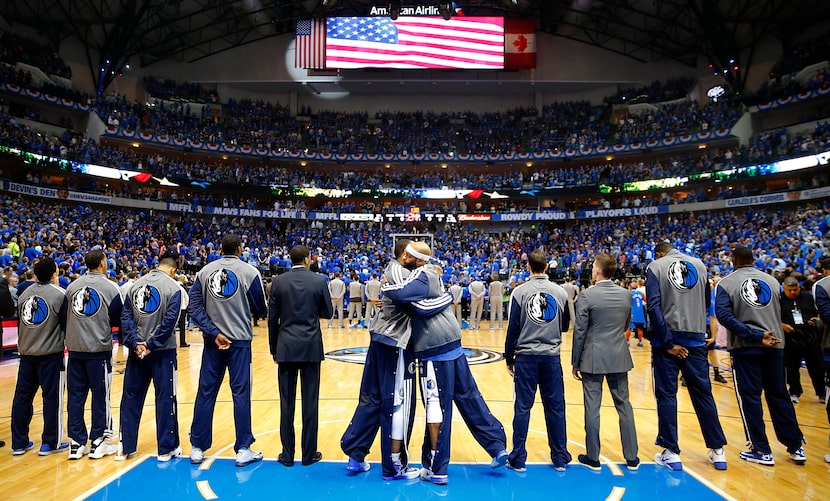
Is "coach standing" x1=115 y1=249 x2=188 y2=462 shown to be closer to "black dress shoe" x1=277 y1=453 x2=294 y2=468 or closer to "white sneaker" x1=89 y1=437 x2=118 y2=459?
"white sneaker" x1=89 y1=437 x2=118 y2=459

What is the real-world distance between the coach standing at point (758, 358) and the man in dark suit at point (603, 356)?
39.8 inches

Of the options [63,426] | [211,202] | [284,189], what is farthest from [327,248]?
[63,426]

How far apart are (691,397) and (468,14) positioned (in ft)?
134

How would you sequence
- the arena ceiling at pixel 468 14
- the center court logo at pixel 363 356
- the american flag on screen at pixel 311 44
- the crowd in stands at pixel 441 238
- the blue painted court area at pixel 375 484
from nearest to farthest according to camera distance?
the blue painted court area at pixel 375 484 → the center court logo at pixel 363 356 → the crowd in stands at pixel 441 238 → the arena ceiling at pixel 468 14 → the american flag on screen at pixel 311 44

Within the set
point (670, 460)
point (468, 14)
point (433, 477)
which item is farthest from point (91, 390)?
point (468, 14)

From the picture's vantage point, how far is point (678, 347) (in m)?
4.55

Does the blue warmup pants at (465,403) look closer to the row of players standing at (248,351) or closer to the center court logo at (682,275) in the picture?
the row of players standing at (248,351)

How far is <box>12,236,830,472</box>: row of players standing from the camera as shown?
4.61 m

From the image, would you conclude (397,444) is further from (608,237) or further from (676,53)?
(676,53)

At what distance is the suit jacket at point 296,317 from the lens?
4.57 m

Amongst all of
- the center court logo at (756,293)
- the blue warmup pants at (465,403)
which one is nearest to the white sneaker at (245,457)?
the blue warmup pants at (465,403)

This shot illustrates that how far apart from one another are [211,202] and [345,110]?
14230 mm

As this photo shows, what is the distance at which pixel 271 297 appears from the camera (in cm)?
470

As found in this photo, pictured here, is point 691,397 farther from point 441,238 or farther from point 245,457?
point 441,238
